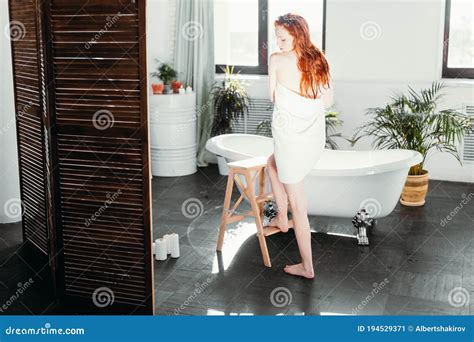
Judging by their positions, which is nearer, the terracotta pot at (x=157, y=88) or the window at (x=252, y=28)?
the terracotta pot at (x=157, y=88)

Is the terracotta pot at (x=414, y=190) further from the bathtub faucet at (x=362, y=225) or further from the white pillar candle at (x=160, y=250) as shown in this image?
the white pillar candle at (x=160, y=250)

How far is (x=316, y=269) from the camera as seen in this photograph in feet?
14.4

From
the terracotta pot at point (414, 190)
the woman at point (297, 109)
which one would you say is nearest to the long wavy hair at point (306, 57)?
the woman at point (297, 109)

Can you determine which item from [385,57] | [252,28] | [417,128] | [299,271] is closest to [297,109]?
[299,271]

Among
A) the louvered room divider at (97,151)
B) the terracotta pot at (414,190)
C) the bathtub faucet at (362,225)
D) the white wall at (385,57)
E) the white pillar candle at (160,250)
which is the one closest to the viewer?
the louvered room divider at (97,151)

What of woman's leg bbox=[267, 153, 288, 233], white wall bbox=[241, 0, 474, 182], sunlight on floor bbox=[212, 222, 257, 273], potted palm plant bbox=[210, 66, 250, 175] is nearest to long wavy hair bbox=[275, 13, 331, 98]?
woman's leg bbox=[267, 153, 288, 233]

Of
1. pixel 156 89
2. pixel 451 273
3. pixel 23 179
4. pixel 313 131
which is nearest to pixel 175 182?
pixel 156 89

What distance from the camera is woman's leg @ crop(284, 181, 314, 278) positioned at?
13.9 ft

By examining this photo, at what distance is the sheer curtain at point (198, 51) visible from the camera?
23.5 feet

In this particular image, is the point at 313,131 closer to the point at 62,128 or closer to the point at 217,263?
the point at 217,263

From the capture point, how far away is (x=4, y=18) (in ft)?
16.2

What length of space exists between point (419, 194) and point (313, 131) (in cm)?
214

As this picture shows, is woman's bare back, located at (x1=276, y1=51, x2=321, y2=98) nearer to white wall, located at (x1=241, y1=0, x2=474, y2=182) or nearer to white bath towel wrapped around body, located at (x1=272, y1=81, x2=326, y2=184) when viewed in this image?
white bath towel wrapped around body, located at (x1=272, y1=81, x2=326, y2=184)

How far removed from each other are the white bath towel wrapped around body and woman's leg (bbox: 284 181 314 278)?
0.24 feet
